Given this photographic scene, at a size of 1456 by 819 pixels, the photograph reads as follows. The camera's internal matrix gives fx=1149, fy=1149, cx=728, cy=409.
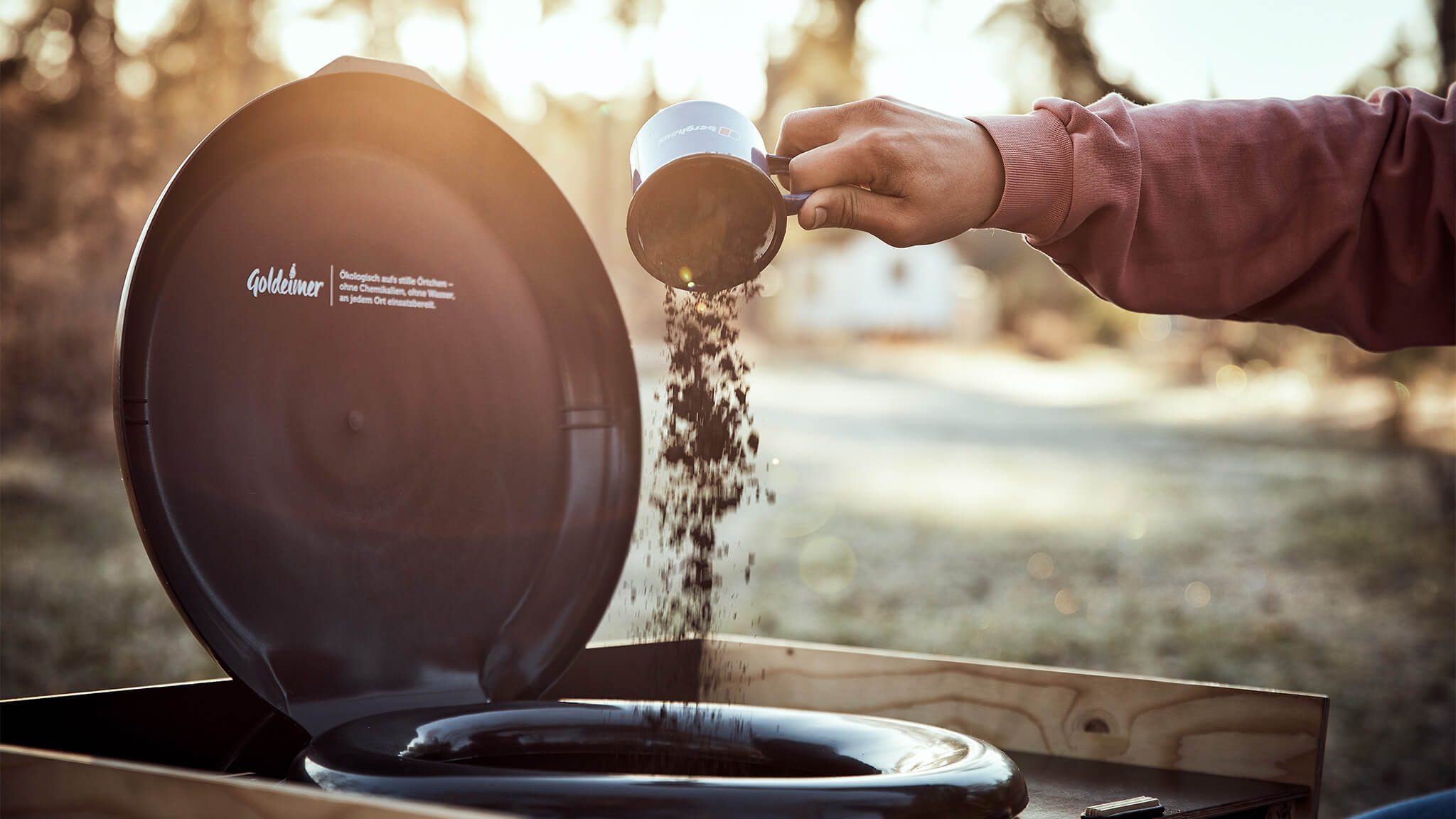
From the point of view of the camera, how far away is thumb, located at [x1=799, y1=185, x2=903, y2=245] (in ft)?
3.96

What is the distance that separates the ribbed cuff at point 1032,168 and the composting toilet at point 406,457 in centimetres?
53

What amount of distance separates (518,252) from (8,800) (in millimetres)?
833

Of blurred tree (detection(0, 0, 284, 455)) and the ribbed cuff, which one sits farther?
blurred tree (detection(0, 0, 284, 455))

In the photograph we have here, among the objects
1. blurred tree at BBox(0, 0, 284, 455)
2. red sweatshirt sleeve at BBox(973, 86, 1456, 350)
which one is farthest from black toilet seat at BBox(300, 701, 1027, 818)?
blurred tree at BBox(0, 0, 284, 455)

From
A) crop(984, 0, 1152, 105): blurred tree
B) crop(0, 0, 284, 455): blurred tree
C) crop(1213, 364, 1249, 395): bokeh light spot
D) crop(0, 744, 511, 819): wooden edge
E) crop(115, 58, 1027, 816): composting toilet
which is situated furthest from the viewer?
crop(1213, 364, 1249, 395): bokeh light spot

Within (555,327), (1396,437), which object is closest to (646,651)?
(555,327)

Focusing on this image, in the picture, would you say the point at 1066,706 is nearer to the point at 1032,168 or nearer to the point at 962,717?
the point at 962,717

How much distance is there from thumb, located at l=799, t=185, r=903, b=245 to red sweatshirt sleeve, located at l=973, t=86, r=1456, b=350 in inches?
7.4

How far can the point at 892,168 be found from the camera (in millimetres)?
1223

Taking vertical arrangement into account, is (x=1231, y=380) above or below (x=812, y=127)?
above

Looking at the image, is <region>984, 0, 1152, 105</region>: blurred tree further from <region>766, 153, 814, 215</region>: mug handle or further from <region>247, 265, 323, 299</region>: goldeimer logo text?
<region>247, 265, 323, 299</region>: goldeimer logo text

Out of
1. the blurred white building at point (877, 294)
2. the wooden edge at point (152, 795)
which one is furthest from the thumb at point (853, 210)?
the blurred white building at point (877, 294)

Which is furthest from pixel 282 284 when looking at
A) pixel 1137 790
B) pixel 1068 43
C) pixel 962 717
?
pixel 1068 43

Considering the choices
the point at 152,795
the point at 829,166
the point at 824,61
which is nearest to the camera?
the point at 152,795
